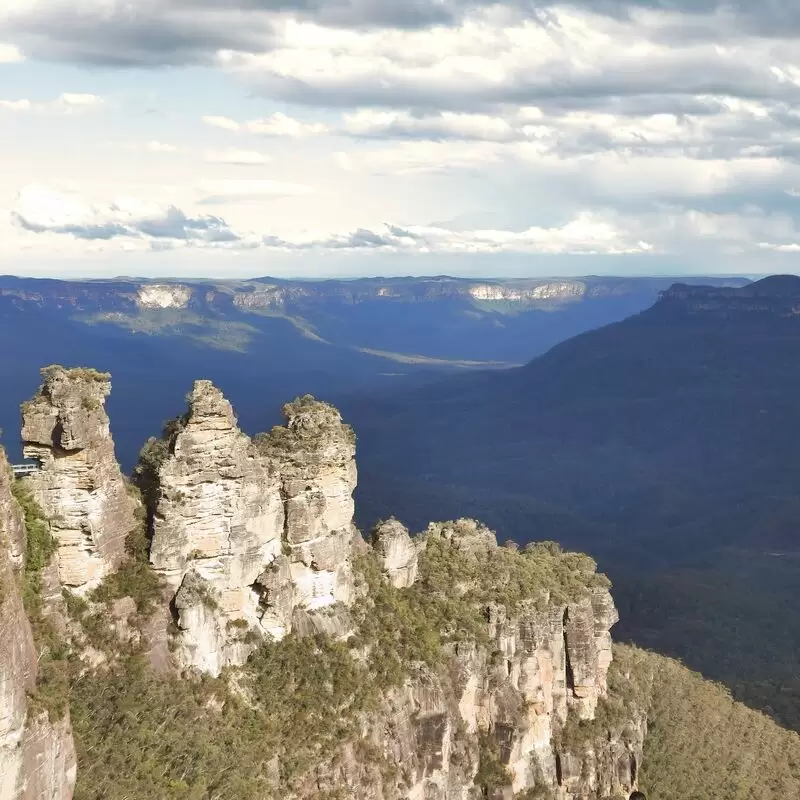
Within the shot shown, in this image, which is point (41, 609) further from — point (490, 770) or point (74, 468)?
point (490, 770)

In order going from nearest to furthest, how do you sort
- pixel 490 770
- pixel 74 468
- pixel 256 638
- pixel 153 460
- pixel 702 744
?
pixel 74 468
pixel 153 460
pixel 256 638
pixel 490 770
pixel 702 744

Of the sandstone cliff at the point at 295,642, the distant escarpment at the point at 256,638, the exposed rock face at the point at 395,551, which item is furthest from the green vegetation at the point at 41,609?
the exposed rock face at the point at 395,551

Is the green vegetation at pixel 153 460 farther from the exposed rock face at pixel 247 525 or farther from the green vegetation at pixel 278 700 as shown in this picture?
the green vegetation at pixel 278 700

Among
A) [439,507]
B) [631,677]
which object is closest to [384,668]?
[631,677]

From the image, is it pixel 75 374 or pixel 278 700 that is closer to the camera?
pixel 75 374

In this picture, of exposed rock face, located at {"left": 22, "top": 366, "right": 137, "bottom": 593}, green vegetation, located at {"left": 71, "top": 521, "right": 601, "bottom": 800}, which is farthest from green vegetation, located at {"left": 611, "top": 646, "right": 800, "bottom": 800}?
exposed rock face, located at {"left": 22, "top": 366, "right": 137, "bottom": 593}

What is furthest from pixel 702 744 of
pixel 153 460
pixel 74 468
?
pixel 74 468
